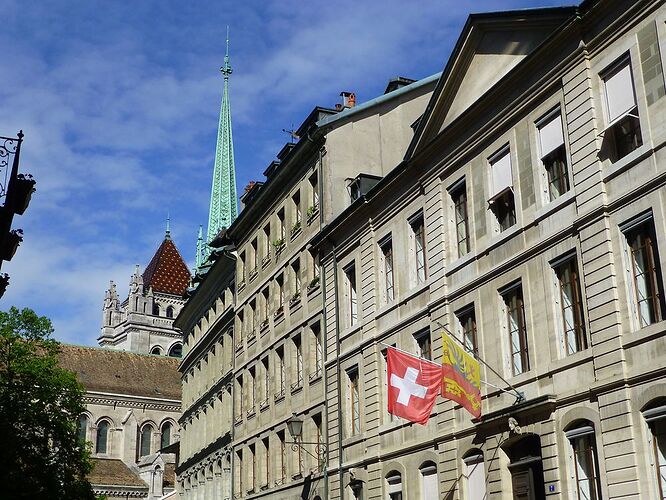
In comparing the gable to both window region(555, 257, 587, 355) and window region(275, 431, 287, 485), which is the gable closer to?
window region(555, 257, 587, 355)

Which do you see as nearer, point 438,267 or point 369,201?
point 438,267

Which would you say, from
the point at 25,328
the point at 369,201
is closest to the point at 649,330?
the point at 369,201

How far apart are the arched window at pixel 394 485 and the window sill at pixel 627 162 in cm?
1048

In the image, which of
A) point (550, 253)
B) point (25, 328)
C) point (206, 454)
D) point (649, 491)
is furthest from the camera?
point (206, 454)

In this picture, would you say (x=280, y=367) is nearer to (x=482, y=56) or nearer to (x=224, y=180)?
(x=482, y=56)

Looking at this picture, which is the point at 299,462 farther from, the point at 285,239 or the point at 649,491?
the point at 649,491

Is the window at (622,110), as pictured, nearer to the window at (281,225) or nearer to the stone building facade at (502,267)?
the stone building facade at (502,267)

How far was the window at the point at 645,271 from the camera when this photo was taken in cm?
1620

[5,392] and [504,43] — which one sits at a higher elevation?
[504,43]

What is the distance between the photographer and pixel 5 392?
1508 inches

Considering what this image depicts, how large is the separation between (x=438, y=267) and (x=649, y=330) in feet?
25.7

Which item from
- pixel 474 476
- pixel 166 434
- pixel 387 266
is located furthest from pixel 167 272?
pixel 474 476

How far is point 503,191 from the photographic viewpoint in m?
21.0

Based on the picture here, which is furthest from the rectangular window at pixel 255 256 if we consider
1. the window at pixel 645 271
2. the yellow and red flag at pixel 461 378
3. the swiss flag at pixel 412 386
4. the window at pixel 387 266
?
the window at pixel 645 271
